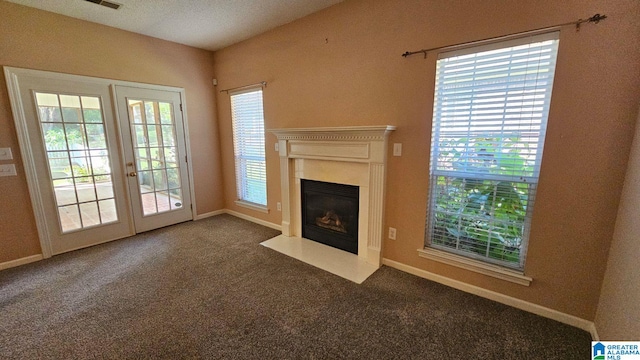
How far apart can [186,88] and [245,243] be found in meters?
2.54

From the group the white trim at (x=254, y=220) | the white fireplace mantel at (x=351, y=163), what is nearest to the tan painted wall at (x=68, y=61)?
the white trim at (x=254, y=220)

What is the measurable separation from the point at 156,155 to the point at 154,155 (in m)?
0.02

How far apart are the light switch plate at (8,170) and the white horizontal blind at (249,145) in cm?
239

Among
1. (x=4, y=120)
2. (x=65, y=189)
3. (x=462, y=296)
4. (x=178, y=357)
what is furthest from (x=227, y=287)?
(x=4, y=120)

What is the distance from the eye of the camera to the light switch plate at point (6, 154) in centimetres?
253

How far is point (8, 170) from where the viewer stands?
2.58 metres

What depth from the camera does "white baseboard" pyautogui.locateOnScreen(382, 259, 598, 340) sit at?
1.75 meters

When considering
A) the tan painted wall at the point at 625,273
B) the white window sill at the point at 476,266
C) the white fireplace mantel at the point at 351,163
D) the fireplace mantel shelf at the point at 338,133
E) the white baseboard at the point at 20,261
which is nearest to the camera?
the tan painted wall at the point at 625,273

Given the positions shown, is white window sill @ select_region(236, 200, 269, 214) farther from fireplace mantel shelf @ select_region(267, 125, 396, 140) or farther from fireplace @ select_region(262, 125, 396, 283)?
fireplace mantel shelf @ select_region(267, 125, 396, 140)

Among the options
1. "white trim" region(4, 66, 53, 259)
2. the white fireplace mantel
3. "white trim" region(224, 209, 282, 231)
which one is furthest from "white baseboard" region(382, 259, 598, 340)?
"white trim" region(4, 66, 53, 259)

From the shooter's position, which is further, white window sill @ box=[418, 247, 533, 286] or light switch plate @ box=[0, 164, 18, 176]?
light switch plate @ box=[0, 164, 18, 176]

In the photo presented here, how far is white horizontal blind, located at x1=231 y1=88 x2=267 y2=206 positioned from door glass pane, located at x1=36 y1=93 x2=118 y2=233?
166cm

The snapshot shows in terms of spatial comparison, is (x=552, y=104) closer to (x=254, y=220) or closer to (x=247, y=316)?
(x=247, y=316)

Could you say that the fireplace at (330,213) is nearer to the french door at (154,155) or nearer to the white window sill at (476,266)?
the white window sill at (476,266)
